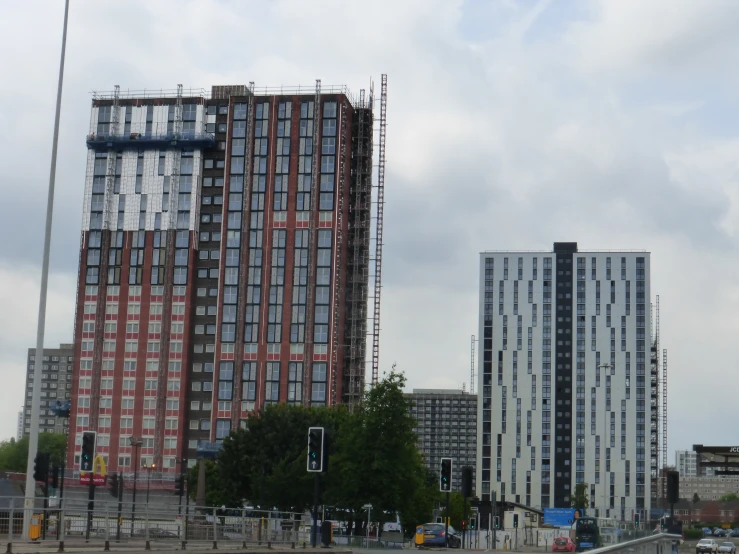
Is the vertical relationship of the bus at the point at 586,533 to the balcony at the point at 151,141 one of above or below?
below

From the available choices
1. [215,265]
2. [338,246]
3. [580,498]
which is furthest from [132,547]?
[580,498]

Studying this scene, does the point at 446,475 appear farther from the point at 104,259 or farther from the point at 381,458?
the point at 104,259

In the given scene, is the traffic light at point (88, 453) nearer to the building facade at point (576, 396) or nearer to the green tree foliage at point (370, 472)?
the green tree foliage at point (370, 472)

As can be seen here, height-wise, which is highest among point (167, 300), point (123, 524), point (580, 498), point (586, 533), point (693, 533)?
point (167, 300)

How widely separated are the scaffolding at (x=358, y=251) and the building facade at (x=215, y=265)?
181 millimetres

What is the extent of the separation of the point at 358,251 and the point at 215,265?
18.6 meters

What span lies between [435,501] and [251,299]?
56.0m

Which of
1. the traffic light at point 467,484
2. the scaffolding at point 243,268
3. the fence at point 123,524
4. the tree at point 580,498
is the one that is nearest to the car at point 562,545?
the traffic light at point 467,484

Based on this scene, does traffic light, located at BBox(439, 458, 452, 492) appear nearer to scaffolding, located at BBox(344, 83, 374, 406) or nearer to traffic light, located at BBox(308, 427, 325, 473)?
traffic light, located at BBox(308, 427, 325, 473)

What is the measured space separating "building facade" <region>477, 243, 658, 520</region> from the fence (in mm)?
160912

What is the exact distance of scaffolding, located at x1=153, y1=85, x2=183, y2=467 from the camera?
139 metres

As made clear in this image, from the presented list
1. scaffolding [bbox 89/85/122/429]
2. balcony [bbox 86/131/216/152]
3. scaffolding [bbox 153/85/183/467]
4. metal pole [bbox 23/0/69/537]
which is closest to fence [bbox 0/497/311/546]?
metal pole [bbox 23/0/69/537]

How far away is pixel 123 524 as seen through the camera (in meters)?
33.2

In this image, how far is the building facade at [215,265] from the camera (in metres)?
137
